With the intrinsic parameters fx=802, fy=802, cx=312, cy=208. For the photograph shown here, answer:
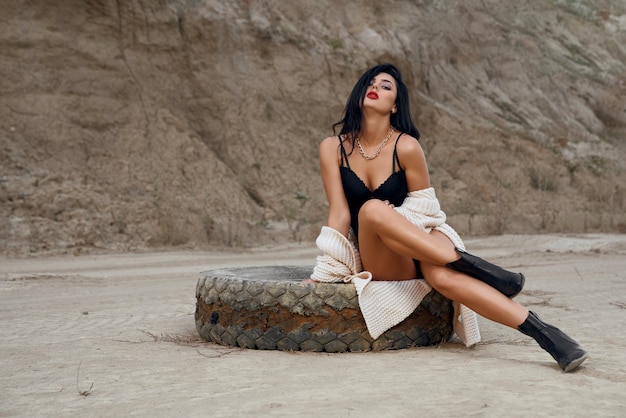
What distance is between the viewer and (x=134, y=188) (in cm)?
1603

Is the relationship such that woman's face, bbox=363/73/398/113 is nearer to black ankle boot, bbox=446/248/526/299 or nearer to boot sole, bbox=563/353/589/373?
black ankle boot, bbox=446/248/526/299

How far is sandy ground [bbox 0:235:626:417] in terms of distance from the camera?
319cm

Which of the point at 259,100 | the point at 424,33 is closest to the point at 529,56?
the point at 424,33

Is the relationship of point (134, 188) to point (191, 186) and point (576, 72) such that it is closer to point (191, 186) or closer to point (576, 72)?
point (191, 186)

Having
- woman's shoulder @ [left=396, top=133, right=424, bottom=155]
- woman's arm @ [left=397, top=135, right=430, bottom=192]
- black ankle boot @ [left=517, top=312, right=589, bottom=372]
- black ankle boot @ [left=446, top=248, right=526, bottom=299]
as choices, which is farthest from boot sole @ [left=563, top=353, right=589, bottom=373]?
woman's shoulder @ [left=396, top=133, right=424, bottom=155]

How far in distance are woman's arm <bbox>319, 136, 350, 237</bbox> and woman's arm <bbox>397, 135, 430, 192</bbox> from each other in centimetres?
40

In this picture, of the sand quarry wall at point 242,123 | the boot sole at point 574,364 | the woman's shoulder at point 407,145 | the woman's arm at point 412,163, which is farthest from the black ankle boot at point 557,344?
the sand quarry wall at point 242,123

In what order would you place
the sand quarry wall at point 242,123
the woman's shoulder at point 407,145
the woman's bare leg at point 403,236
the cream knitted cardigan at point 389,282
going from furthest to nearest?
→ the sand quarry wall at point 242,123 < the woman's shoulder at point 407,145 < the cream knitted cardigan at point 389,282 < the woman's bare leg at point 403,236

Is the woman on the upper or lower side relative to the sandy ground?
upper

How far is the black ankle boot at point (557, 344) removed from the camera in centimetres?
374

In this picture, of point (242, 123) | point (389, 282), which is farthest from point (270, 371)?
point (242, 123)

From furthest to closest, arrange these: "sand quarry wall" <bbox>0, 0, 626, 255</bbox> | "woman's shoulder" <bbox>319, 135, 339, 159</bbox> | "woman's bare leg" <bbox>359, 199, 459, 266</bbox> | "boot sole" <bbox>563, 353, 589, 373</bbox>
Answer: "sand quarry wall" <bbox>0, 0, 626, 255</bbox> → "woman's shoulder" <bbox>319, 135, 339, 159</bbox> → "woman's bare leg" <bbox>359, 199, 459, 266</bbox> → "boot sole" <bbox>563, 353, 589, 373</bbox>

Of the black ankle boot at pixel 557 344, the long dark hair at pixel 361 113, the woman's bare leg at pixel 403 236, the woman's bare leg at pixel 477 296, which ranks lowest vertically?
the black ankle boot at pixel 557 344

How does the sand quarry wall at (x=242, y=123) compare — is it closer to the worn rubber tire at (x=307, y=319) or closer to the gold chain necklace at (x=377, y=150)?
the worn rubber tire at (x=307, y=319)
